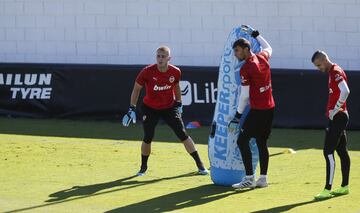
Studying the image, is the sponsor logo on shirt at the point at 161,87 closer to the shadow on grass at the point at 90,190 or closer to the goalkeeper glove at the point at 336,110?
the shadow on grass at the point at 90,190

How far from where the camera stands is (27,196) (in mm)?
9422

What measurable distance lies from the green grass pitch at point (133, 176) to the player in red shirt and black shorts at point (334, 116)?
0.17 meters

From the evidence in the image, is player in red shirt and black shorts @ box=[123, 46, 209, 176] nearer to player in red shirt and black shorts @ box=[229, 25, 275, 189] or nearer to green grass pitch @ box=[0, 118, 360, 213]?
green grass pitch @ box=[0, 118, 360, 213]

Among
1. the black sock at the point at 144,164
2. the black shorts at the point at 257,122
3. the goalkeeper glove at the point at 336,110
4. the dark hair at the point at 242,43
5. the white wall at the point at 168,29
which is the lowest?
the black sock at the point at 144,164

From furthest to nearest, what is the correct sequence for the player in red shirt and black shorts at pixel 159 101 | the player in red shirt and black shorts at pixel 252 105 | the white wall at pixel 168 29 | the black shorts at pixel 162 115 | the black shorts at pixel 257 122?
the white wall at pixel 168 29
the black shorts at pixel 162 115
the player in red shirt and black shorts at pixel 159 101
the black shorts at pixel 257 122
the player in red shirt and black shorts at pixel 252 105

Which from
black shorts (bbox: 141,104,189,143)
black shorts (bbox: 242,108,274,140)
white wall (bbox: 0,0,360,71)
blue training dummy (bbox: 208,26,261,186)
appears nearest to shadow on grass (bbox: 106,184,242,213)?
blue training dummy (bbox: 208,26,261,186)

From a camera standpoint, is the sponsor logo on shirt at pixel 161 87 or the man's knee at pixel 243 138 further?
the sponsor logo on shirt at pixel 161 87

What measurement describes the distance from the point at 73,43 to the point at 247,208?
9.88 metres

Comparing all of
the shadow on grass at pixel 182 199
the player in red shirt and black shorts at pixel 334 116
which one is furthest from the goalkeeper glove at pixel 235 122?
the player in red shirt and black shorts at pixel 334 116

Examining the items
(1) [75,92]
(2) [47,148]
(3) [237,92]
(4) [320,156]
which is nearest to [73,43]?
(1) [75,92]

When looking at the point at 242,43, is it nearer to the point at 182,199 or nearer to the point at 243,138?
the point at 243,138

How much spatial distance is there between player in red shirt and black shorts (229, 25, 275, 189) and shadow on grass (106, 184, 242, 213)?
287mm

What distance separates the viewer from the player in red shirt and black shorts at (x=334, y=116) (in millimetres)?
8898

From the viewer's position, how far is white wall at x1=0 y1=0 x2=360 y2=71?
53.0 feet
